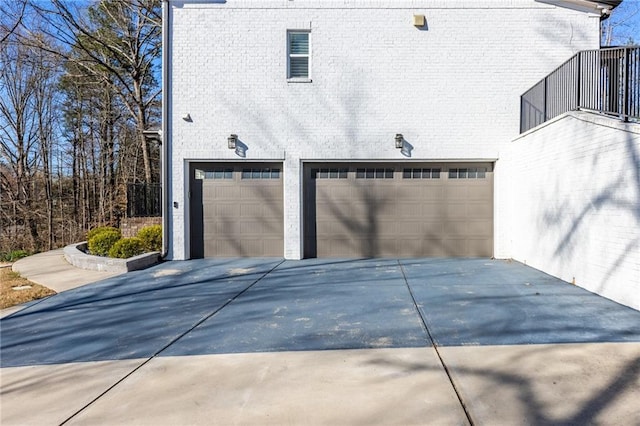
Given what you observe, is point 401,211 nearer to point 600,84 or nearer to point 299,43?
point 600,84

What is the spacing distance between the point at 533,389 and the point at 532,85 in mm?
8318

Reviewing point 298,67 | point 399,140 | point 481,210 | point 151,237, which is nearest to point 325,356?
point 399,140

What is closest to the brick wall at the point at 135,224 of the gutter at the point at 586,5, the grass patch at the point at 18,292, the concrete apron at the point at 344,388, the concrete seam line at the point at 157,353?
the grass patch at the point at 18,292

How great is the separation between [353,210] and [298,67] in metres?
3.88

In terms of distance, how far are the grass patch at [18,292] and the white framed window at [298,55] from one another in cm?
684

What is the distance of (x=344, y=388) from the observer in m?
2.87

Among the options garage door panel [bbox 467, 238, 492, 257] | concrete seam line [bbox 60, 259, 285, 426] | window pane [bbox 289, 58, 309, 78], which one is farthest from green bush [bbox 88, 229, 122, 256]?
garage door panel [bbox 467, 238, 492, 257]

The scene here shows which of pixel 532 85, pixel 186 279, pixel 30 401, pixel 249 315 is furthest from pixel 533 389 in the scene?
pixel 532 85

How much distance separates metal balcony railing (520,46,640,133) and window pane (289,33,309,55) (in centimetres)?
559

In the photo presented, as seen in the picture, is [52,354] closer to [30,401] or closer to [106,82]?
[30,401]

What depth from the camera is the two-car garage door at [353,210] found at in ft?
30.0

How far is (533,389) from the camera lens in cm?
280

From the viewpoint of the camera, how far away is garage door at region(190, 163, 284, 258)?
9273 mm

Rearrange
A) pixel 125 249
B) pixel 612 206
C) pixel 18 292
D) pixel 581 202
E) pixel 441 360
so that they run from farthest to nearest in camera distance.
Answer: pixel 125 249 < pixel 18 292 < pixel 581 202 < pixel 612 206 < pixel 441 360
